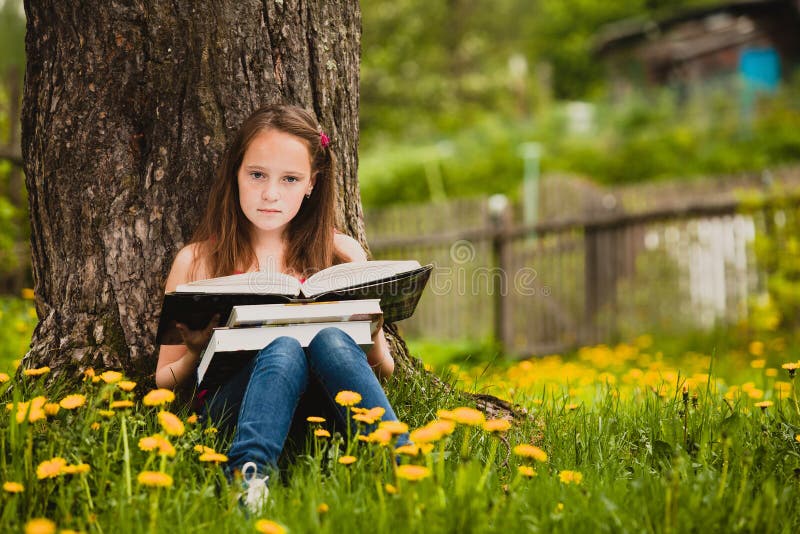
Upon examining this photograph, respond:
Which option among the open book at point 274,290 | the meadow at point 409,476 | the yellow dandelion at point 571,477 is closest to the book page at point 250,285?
the open book at point 274,290

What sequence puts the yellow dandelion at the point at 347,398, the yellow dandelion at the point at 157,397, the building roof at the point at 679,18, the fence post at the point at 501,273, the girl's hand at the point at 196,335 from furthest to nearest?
the building roof at the point at 679,18, the fence post at the point at 501,273, the girl's hand at the point at 196,335, the yellow dandelion at the point at 347,398, the yellow dandelion at the point at 157,397

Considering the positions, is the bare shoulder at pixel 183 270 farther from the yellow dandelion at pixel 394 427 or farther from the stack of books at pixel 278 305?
the yellow dandelion at pixel 394 427

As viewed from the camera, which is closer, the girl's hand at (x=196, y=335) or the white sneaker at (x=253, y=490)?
the white sneaker at (x=253, y=490)

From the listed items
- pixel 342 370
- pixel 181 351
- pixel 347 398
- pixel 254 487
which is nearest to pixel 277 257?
pixel 181 351

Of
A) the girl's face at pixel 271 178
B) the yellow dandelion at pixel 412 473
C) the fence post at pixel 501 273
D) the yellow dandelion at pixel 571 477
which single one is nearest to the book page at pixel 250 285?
the girl's face at pixel 271 178

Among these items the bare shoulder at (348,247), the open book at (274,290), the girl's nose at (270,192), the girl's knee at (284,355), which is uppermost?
the girl's nose at (270,192)

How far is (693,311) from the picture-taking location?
7133 mm

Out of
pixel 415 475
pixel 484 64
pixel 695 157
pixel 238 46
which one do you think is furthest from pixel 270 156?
pixel 484 64

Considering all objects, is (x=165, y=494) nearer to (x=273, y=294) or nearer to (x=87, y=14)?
(x=273, y=294)

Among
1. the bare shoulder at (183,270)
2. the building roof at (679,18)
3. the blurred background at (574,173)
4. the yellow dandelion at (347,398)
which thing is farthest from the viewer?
the building roof at (679,18)

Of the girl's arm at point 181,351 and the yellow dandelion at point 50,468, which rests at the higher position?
the girl's arm at point 181,351

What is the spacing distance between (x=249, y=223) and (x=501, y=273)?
210 inches

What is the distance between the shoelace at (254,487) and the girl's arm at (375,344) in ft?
1.96

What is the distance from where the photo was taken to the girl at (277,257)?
212 cm
